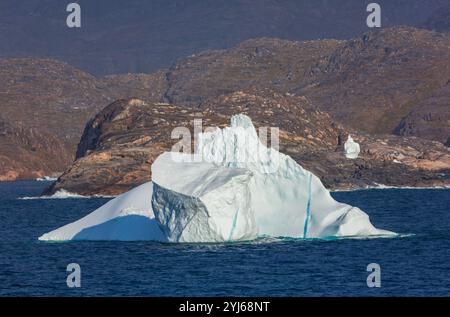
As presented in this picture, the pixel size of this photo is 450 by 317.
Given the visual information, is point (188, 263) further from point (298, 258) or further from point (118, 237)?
point (118, 237)

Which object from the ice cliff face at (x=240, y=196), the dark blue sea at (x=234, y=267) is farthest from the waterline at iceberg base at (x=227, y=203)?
the dark blue sea at (x=234, y=267)

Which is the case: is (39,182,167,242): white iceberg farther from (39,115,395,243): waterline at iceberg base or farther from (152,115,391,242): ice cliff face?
(152,115,391,242): ice cliff face

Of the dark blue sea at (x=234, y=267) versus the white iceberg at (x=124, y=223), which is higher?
the white iceberg at (x=124, y=223)

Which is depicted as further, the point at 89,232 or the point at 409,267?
the point at 89,232

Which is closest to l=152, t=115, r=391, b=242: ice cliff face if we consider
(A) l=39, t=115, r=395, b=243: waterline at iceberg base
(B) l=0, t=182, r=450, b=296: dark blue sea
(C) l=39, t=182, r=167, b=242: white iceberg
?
(A) l=39, t=115, r=395, b=243: waterline at iceberg base

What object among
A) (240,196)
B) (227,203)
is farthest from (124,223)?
(227,203)

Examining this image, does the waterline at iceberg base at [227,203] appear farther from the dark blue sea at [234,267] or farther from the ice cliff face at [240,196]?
the dark blue sea at [234,267]
